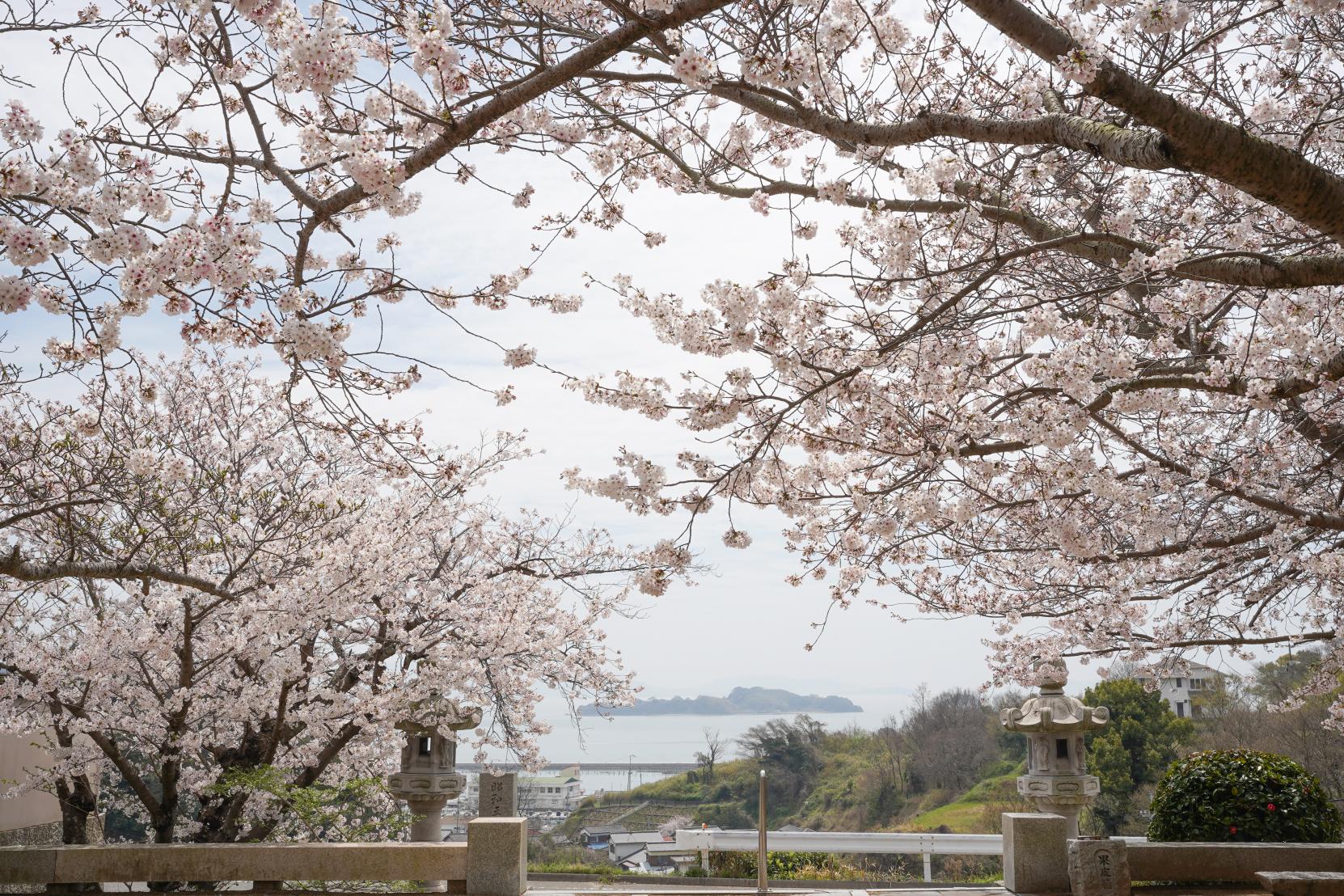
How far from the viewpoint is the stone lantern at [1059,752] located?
6.77 meters

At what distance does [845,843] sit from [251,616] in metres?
7.80

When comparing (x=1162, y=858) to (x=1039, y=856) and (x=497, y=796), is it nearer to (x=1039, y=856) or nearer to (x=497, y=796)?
(x=1039, y=856)

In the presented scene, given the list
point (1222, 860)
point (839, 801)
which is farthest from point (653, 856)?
point (1222, 860)

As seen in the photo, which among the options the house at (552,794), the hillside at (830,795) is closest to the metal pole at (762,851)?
the hillside at (830,795)

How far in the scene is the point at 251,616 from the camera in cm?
705

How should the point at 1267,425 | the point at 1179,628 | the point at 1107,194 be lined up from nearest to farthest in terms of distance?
the point at 1107,194 < the point at 1267,425 < the point at 1179,628

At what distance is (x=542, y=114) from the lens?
4.32 metres

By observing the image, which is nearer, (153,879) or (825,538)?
(153,879)

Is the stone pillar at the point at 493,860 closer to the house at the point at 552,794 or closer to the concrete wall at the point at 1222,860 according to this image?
the concrete wall at the point at 1222,860

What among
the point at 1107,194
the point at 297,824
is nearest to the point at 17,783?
the point at 297,824

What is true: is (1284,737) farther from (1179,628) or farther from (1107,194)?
(1107,194)

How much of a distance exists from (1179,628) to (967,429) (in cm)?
402

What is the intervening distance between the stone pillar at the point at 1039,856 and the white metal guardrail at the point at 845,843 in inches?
206

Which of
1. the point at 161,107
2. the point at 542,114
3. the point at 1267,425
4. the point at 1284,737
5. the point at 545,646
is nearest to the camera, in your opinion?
the point at 161,107
